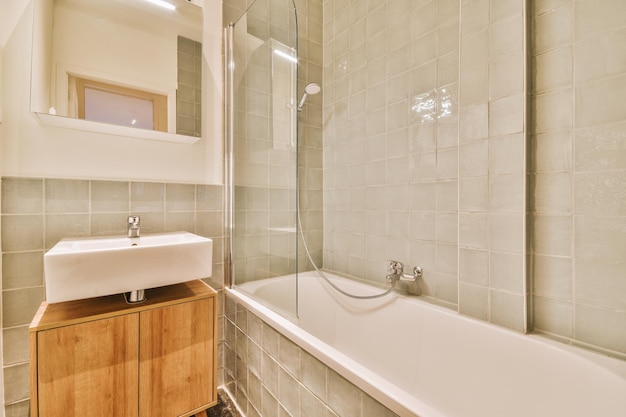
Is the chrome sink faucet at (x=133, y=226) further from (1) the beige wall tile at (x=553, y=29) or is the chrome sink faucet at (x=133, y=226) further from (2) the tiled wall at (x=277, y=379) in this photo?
(1) the beige wall tile at (x=553, y=29)

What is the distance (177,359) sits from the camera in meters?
1.19

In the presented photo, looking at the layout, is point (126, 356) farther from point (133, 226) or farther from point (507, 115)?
point (507, 115)

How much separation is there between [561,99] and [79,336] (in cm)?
196

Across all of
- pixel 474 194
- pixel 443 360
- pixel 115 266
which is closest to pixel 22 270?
pixel 115 266

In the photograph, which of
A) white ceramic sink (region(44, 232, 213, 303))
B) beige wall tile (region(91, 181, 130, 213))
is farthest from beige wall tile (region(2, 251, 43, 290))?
beige wall tile (region(91, 181, 130, 213))

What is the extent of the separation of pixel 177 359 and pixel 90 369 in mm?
294

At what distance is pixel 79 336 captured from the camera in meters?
1.01

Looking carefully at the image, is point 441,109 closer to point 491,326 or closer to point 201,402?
point 491,326

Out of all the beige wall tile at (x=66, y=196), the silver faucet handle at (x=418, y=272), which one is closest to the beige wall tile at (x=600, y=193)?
the silver faucet handle at (x=418, y=272)

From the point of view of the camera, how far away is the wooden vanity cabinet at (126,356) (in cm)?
97

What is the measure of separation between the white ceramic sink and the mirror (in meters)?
0.60

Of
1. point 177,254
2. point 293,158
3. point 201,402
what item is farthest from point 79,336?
point 293,158

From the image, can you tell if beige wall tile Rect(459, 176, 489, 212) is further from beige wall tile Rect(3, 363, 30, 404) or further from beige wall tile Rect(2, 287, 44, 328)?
beige wall tile Rect(3, 363, 30, 404)

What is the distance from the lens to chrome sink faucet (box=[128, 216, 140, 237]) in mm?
1362
